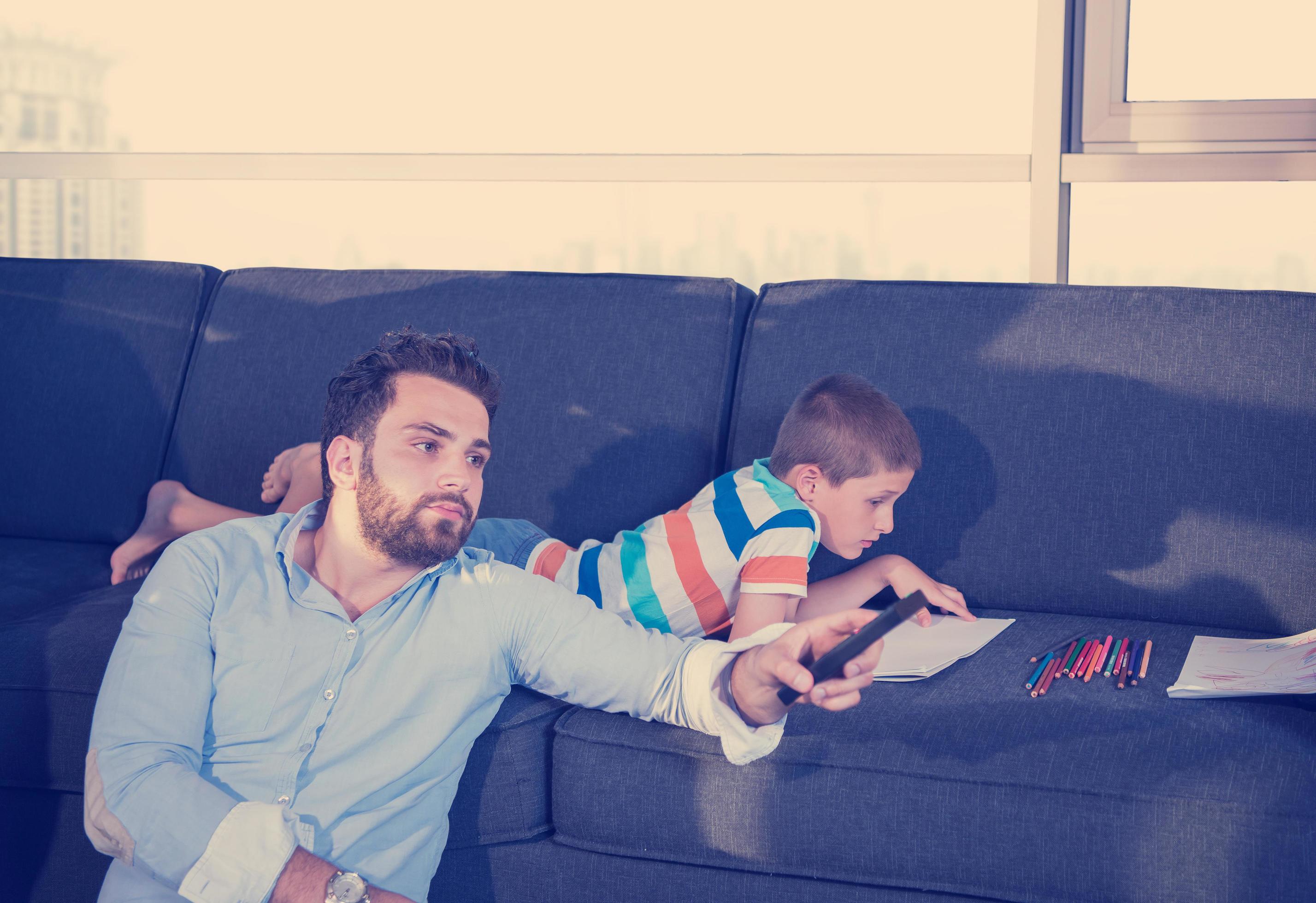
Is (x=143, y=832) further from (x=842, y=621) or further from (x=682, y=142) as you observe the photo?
(x=682, y=142)

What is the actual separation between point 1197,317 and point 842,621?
1085 millimetres

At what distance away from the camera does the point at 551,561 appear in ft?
6.09

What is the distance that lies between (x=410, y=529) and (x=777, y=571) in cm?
54

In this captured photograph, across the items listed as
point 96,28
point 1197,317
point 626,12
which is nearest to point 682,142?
point 626,12

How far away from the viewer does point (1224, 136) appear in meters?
2.55

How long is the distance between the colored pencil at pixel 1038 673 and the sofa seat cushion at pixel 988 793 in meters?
0.01

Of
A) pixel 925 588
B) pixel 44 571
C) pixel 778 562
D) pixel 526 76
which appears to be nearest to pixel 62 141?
pixel 526 76

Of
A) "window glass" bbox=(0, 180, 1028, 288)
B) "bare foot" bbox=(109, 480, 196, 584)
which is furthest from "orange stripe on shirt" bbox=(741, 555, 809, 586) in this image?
"window glass" bbox=(0, 180, 1028, 288)

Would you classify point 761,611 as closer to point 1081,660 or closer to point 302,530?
point 1081,660

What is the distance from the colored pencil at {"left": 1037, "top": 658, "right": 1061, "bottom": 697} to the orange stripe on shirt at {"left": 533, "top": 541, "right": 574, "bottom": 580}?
739mm

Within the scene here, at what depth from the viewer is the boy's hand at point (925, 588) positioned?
1787 mm

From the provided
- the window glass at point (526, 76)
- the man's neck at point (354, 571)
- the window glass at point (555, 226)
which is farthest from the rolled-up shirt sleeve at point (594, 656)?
the window glass at point (526, 76)

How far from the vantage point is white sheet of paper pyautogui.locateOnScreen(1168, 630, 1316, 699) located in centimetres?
139

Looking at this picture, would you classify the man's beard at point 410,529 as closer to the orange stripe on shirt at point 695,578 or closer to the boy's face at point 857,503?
the orange stripe on shirt at point 695,578
